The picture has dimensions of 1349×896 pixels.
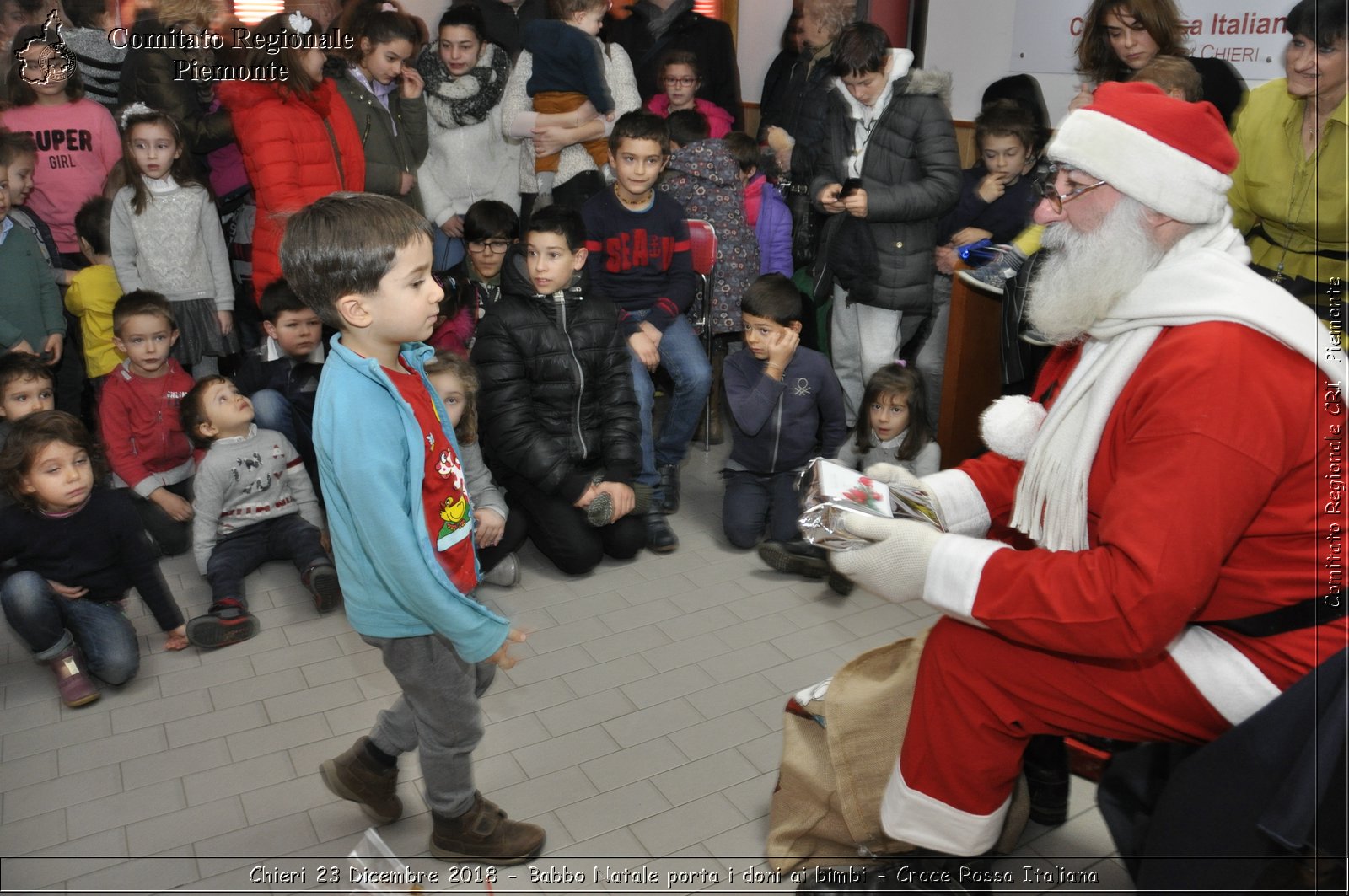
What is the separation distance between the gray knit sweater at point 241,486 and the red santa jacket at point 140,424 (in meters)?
0.46

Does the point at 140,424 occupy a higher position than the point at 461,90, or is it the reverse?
the point at 461,90

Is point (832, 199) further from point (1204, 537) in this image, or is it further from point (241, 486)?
point (1204, 537)

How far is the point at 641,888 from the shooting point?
2.31 metres

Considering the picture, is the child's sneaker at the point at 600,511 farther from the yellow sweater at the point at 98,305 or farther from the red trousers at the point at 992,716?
the yellow sweater at the point at 98,305

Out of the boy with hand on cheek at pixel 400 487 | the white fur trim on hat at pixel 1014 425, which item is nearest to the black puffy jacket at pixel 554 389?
the boy with hand on cheek at pixel 400 487

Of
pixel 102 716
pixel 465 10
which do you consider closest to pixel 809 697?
Result: pixel 102 716

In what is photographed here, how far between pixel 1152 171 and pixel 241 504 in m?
3.02

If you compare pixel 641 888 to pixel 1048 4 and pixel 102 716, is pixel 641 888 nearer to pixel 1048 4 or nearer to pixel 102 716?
pixel 102 716

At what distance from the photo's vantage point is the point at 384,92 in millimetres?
4730

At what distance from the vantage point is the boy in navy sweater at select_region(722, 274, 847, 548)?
400 centimetres

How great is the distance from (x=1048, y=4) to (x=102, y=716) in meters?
5.30

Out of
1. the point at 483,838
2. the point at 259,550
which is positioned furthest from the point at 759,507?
the point at 483,838

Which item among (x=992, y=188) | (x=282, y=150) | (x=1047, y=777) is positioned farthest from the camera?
(x=992, y=188)

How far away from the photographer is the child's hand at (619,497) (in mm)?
3824
